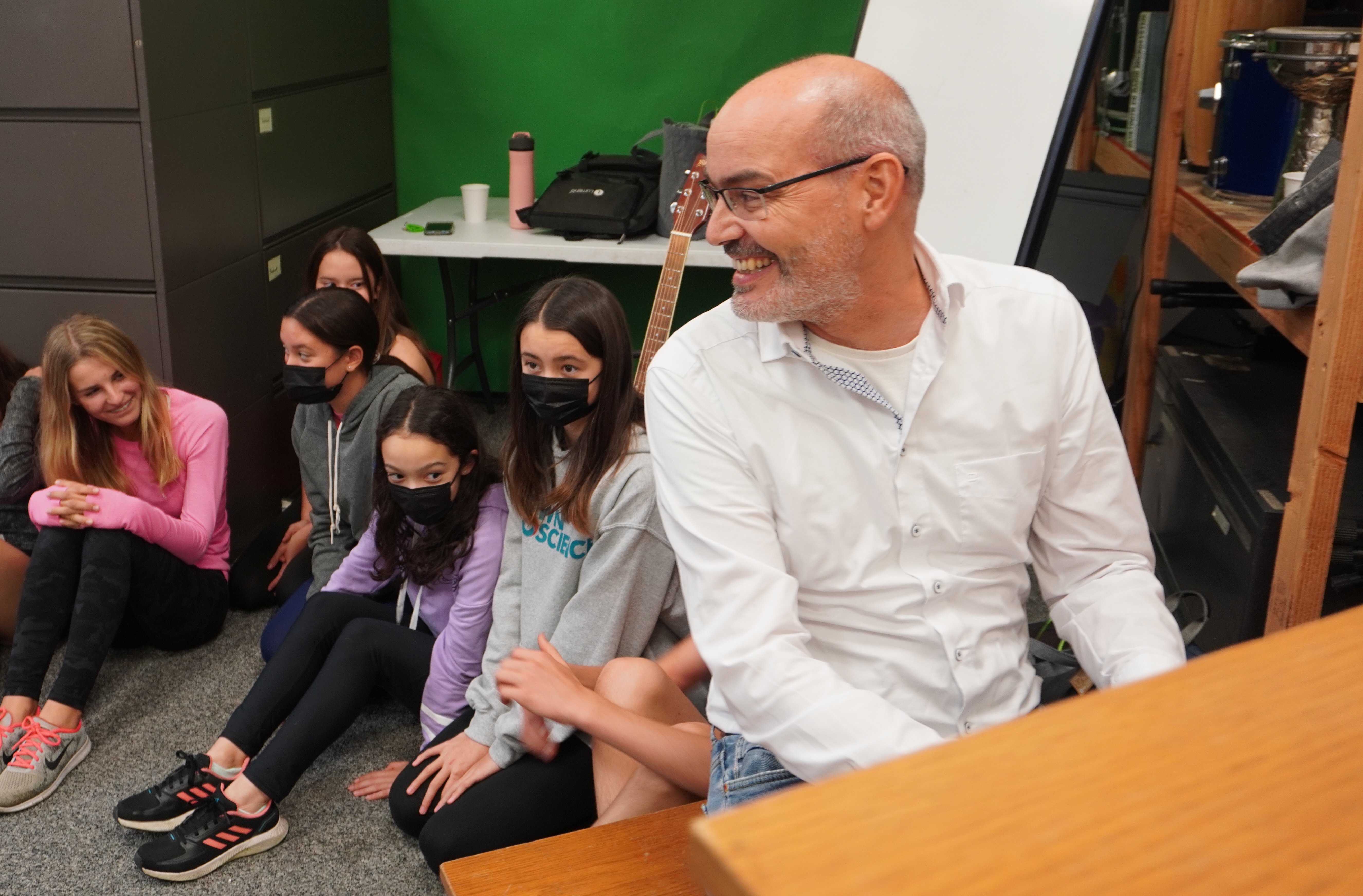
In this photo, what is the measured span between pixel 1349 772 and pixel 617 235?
10.2ft

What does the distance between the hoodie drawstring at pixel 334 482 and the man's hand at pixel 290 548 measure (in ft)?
0.91

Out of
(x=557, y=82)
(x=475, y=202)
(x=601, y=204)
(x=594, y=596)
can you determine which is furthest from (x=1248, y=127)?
(x=557, y=82)

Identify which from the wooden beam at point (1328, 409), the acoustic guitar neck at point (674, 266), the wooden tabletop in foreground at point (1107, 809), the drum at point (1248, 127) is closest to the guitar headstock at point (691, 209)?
the acoustic guitar neck at point (674, 266)

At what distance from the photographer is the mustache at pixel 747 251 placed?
3.87 ft

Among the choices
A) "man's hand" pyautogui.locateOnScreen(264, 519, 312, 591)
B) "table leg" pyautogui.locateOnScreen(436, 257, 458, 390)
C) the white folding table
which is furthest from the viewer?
"table leg" pyautogui.locateOnScreen(436, 257, 458, 390)

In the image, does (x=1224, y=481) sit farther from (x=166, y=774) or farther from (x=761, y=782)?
(x=166, y=774)

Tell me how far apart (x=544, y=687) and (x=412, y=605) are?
699 millimetres

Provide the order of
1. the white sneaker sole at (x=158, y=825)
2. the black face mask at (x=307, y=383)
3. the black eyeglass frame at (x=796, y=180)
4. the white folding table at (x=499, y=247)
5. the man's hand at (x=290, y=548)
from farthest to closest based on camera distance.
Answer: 1. the white folding table at (x=499, y=247)
2. the man's hand at (x=290, y=548)
3. the black face mask at (x=307, y=383)
4. the white sneaker sole at (x=158, y=825)
5. the black eyeglass frame at (x=796, y=180)

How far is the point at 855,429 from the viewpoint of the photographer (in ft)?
3.87

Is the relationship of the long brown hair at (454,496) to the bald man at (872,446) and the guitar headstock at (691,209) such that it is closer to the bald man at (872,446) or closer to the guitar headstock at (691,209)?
the guitar headstock at (691,209)

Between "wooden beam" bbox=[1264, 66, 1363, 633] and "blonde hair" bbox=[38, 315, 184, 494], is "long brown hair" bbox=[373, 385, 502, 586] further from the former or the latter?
"wooden beam" bbox=[1264, 66, 1363, 633]

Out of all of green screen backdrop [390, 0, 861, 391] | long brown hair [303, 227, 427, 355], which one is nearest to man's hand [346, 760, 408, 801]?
long brown hair [303, 227, 427, 355]

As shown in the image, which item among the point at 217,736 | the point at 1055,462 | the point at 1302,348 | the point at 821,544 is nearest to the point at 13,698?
the point at 217,736

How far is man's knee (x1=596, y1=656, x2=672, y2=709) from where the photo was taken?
4.96 feet
